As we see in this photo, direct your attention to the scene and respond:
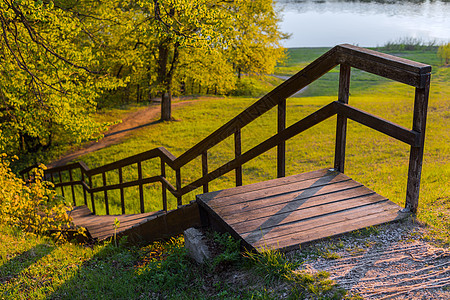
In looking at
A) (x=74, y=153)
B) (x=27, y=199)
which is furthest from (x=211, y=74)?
(x=27, y=199)

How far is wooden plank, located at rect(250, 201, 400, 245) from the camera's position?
11.5 ft

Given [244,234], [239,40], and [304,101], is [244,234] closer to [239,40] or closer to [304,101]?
[239,40]

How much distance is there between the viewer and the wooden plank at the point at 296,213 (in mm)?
3682

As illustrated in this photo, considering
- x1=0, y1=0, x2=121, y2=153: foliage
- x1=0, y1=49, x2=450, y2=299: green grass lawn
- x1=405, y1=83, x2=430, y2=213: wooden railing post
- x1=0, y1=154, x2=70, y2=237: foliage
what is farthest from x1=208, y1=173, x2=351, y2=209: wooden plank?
x1=0, y1=0, x2=121, y2=153: foliage

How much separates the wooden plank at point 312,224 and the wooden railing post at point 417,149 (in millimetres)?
174

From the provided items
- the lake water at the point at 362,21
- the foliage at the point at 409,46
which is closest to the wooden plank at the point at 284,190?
the foliage at the point at 409,46

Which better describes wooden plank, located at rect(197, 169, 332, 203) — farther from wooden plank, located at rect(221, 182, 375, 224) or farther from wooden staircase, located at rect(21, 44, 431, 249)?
wooden plank, located at rect(221, 182, 375, 224)

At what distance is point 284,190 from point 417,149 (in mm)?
1338

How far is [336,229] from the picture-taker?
356 centimetres

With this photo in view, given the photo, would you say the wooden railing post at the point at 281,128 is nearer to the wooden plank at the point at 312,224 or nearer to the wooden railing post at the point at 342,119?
the wooden railing post at the point at 342,119

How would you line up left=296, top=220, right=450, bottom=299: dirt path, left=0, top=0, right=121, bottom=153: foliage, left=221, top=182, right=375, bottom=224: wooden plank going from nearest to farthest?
left=296, top=220, right=450, bottom=299: dirt path
left=221, top=182, right=375, bottom=224: wooden plank
left=0, top=0, right=121, bottom=153: foliage

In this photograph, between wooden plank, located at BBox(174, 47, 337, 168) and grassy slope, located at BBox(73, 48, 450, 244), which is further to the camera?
grassy slope, located at BBox(73, 48, 450, 244)

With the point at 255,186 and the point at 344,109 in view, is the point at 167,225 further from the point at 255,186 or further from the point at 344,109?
the point at 344,109

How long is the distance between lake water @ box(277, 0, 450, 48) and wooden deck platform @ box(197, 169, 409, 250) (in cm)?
3857
